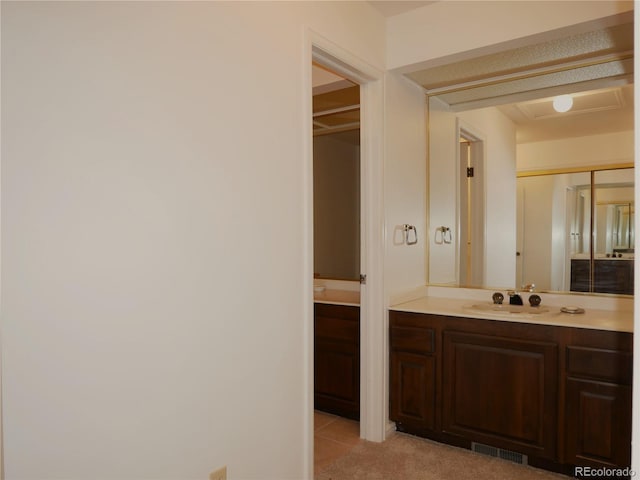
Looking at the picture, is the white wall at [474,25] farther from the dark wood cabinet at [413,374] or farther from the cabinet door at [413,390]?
the cabinet door at [413,390]

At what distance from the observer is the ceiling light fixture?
291 centimetres

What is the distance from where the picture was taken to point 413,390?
2.79 meters

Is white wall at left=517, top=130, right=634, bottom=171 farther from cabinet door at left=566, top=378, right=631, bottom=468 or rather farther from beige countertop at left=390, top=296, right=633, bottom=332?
cabinet door at left=566, top=378, right=631, bottom=468

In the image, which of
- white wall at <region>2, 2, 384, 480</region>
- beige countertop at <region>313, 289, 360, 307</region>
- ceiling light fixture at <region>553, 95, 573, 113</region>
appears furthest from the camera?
beige countertop at <region>313, 289, 360, 307</region>

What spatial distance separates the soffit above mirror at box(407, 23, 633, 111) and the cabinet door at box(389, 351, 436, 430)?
1.84 meters

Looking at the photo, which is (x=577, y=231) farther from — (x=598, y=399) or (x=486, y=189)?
(x=598, y=399)

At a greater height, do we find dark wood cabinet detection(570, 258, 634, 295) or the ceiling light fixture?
the ceiling light fixture

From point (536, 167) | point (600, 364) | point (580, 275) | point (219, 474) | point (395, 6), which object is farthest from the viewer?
point (536, 167)

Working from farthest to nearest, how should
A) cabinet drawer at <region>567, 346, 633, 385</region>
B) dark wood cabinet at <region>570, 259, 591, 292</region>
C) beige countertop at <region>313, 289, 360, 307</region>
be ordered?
beige countertop at <region>313, 289, 360, 307</region>, dark wood cabinet at <region>570, 259, 591, 292</region>, cabinet drawer at <region>567, 346, 633, 385</region>

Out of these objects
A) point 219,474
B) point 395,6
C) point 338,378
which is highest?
point 395,6

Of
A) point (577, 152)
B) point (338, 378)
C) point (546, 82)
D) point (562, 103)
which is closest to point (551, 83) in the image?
point (546, 82)

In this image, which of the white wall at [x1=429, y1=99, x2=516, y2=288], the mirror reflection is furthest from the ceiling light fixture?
the mirror reflection

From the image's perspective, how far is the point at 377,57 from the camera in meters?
2.73

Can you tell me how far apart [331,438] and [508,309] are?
140 cm
